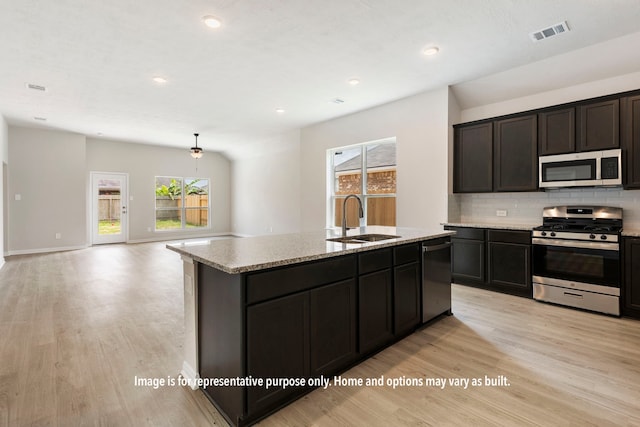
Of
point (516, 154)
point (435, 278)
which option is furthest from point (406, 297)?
point (516, 154)

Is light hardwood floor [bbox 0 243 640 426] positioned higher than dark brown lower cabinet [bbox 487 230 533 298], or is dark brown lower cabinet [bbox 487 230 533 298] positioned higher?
dark brown lower cabinet [bbox 487 230 533 298]

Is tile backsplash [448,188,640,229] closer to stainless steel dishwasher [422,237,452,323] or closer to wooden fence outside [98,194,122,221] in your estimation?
stainless steel dishwasher [422,237,452,323]

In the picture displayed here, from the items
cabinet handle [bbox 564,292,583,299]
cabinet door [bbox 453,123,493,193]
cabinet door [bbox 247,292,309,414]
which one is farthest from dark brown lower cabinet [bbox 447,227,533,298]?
cabinet door [bbox 247,292,309,414]

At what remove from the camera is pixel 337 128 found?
643 cm

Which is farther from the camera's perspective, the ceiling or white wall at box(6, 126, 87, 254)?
white wall at box(6, 126, 87, 254)

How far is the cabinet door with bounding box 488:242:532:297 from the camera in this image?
3.90 meters

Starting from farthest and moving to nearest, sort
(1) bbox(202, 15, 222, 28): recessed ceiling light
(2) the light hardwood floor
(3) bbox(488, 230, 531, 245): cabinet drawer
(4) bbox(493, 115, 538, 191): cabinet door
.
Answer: (4) bbox(493, 115, 538, 191): cabinet door → (3) bbox(488, 230, 531, 245): cabinet drawer → (1) bbox(202, 15, 222, 28): recessed ceiling light → (2) the light hardwood floor

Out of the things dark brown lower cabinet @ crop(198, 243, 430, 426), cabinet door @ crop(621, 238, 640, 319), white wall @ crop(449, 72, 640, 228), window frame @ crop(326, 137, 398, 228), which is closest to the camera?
dark brown lower cabinet @ crop(198, 243, 430, 426)

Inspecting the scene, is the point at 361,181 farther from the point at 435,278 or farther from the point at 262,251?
the point at 262,251

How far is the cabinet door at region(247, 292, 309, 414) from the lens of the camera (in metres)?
1.67

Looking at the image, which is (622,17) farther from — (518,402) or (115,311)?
(115,311)

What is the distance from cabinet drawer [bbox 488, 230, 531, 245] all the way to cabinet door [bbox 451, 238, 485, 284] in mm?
172

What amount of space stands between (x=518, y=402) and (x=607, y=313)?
2.31 m

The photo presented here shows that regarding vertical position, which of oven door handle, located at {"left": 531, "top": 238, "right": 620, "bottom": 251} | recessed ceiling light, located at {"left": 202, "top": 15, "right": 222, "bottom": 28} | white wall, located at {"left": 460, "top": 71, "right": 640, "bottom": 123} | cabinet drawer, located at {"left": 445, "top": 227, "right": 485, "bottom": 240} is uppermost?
recessed ceiling light, located at {"left": 202, "top": 15, "right": 222, "bottom": 28}
